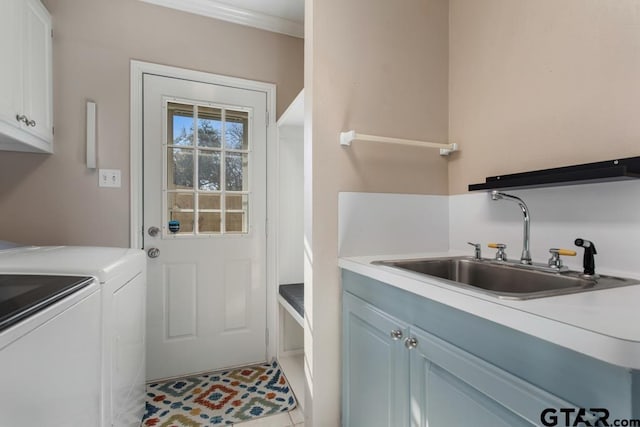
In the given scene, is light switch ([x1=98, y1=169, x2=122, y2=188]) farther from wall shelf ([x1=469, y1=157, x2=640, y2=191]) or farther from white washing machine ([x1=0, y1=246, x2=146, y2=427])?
wall shelf ([x1=469, y1=157, x2=640, y2=191])

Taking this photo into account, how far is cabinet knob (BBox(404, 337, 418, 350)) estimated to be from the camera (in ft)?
3.10

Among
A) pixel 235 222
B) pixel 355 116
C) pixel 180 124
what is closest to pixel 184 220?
pixel 235 222

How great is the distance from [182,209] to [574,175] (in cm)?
211

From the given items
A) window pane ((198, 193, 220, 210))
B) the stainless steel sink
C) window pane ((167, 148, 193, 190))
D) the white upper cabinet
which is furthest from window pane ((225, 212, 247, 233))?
the stainless steel sink

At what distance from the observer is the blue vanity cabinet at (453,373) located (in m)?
0.54

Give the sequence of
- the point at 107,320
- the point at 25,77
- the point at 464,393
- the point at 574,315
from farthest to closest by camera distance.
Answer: the point at 25,77 → the point at 107,320 → the point at 464,393 → the point at 574,315

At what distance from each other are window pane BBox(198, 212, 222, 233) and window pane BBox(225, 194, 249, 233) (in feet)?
0.22

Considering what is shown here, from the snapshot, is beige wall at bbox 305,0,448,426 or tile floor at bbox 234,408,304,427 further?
tile floor at bbox 234,408,304,427

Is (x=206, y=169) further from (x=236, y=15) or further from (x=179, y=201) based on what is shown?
(x=236, y=15)

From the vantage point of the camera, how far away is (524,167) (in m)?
1.31

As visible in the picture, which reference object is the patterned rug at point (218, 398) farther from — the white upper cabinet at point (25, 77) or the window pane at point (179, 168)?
the white upper cabinet at point (25, 77)

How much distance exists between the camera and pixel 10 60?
1.42 m

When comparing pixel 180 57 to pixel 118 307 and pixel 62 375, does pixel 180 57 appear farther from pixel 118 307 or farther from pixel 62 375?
pixel 62 375

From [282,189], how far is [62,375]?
5.56ft
